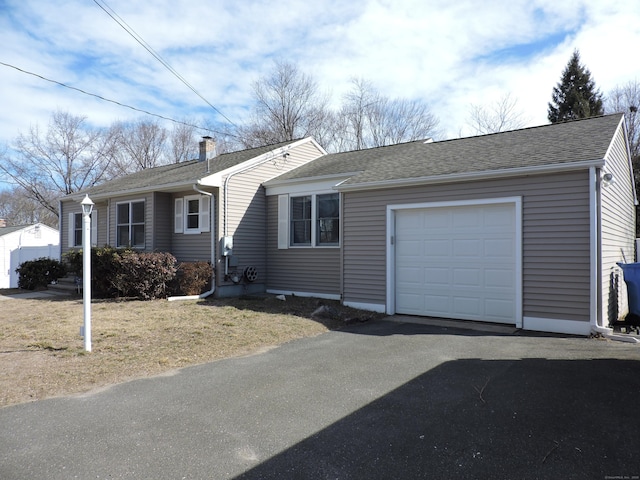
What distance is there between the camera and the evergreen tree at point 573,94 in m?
26.4

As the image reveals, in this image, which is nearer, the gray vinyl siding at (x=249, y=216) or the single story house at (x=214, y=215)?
the single story house at (x=214, y=215)

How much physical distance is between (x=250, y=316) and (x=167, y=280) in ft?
11.9

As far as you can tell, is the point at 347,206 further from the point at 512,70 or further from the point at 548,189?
the point at 512,70

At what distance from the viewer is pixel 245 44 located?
13.2 m

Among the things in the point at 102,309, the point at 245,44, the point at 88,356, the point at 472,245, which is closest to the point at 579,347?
the point at 472,245

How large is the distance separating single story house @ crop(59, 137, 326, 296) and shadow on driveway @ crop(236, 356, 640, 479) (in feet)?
26.7

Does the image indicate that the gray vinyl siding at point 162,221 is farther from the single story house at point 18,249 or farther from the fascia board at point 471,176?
the single story house at point 18,249

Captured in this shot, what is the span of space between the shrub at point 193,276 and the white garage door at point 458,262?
16.9 feet

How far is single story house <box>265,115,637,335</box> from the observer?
283 inches

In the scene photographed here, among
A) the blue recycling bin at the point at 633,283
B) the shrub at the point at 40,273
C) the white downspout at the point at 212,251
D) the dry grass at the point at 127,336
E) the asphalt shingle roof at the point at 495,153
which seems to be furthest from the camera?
the shrub at the point at 40,273

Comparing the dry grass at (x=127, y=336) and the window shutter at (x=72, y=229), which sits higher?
the window shutter at (x=72, y=229)


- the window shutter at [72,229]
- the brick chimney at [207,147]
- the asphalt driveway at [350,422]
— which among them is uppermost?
the brick chimney at [207,147]

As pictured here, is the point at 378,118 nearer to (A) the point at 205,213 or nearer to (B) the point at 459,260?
(A) the point at 205,213

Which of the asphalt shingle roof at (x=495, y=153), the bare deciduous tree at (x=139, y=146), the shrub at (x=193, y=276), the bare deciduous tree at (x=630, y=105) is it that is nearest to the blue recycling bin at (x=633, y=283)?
the asphalt shingle roof at (x=495, y=153)
